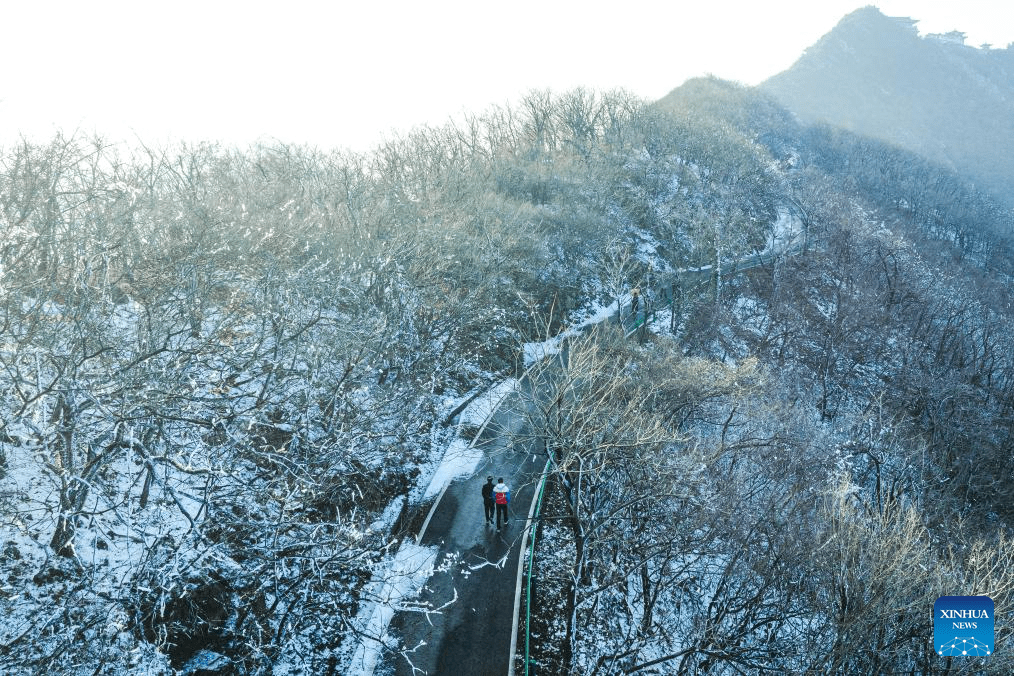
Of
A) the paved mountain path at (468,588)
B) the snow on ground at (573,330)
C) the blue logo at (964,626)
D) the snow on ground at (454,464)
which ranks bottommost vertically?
the blue logo at (964,626)

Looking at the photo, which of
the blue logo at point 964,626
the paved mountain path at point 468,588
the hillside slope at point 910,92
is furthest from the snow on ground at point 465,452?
the hillside slope at point 910,92

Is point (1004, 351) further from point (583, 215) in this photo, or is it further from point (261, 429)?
point (261, 429)

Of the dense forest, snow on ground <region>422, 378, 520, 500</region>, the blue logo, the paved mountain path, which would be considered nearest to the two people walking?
the paved mountain path

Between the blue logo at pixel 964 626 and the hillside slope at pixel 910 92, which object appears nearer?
the blue logo at pixel 964 626

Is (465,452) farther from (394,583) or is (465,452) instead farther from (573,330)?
(573,330)

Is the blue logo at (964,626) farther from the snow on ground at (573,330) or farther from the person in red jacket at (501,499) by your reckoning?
the snow on ground at (573,330)

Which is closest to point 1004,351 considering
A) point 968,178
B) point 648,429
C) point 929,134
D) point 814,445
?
point 814,445

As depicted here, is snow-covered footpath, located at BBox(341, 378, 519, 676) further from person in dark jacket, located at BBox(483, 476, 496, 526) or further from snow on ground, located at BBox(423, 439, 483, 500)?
person in dark jacket, located at BBox(483, 476, 496, 526)
